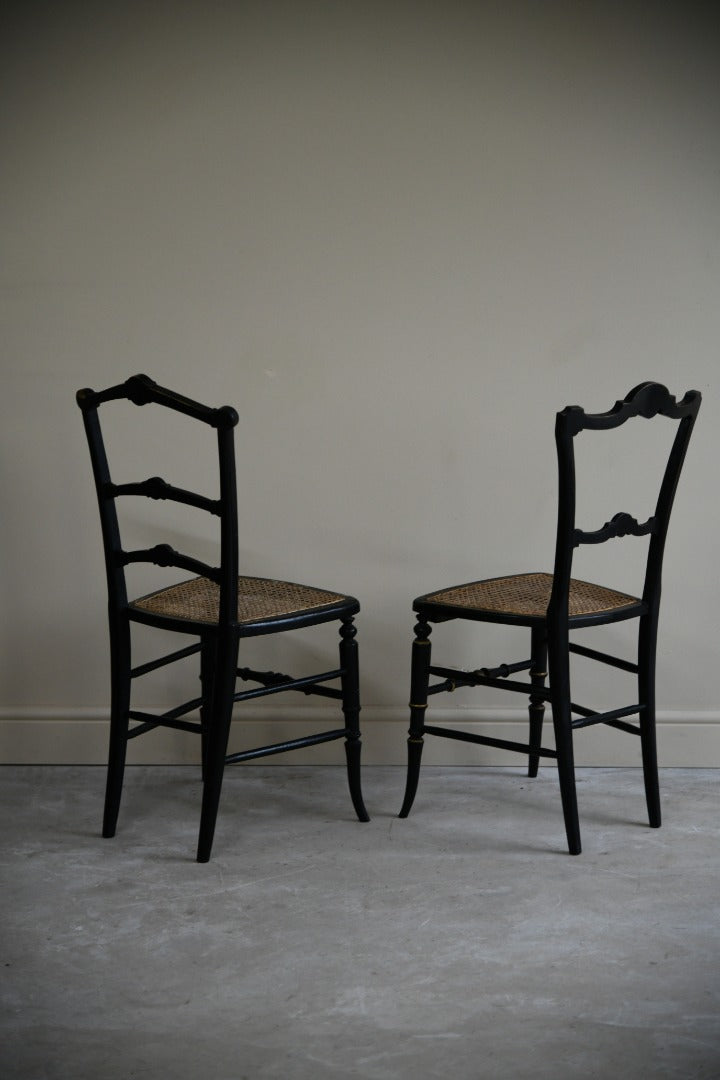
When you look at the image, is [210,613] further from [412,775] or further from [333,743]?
[333,743]

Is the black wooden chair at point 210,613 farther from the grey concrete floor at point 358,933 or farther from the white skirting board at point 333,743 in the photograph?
the white skirting board at point 333,743

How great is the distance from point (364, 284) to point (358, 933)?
164 centimetres

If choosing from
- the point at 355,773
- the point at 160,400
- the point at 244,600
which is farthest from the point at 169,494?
the point at 355,773

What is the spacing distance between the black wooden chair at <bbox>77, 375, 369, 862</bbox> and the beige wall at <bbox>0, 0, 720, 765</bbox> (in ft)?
1.47

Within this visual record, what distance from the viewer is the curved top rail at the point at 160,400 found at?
207 cm

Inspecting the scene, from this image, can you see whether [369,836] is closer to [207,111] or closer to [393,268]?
[393,268]

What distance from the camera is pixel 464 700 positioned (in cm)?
291

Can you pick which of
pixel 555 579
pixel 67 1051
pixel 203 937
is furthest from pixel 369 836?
pixel 67 1051

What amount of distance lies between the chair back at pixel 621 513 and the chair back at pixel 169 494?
672 millimetres

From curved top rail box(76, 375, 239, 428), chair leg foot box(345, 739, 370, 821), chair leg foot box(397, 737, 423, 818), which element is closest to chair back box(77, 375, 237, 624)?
curved top rail box(76, 375, 239, 428)

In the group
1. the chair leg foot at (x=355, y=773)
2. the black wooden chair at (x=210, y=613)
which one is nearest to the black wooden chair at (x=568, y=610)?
the chair leg foot at (x=355, y=773)

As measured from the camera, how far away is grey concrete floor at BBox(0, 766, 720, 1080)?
1.57 meters

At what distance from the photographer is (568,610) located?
89.6 inches

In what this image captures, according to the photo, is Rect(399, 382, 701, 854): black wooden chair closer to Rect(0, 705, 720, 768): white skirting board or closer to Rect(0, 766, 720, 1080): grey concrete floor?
Rect(0, 766, 720, 1080): grey concrete floor
